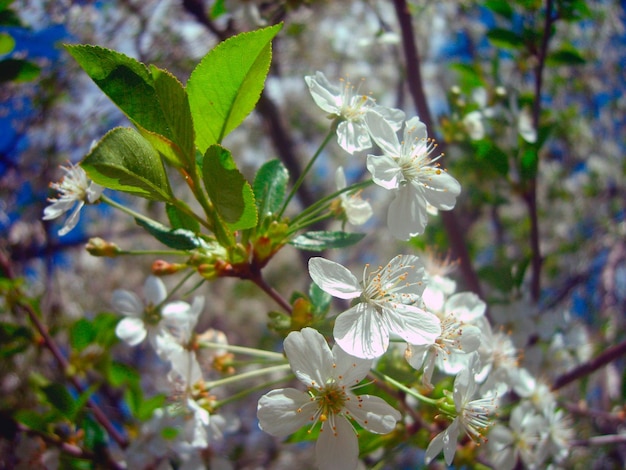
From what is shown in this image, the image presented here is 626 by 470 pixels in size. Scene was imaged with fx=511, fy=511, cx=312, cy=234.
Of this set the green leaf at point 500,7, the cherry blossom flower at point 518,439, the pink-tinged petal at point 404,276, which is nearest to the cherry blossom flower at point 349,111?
the pink-tinged petal at point 404,276

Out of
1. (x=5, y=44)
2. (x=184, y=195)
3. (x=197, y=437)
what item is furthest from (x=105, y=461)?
(x=184, y=195)

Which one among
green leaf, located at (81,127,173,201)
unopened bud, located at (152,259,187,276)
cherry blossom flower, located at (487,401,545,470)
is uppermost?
green leaf, located at (81,127,173,201)

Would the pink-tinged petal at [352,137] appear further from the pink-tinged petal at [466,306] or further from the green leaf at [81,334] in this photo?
the green leaf at [81,334]

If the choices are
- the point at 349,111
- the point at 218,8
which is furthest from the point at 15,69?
the point at 349,111

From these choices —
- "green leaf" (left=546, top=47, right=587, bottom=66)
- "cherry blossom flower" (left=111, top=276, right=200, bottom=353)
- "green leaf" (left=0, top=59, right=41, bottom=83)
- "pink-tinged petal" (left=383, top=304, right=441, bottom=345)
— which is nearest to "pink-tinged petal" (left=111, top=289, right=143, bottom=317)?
"cherry blossom flower" (left=111, top=276, right=200, bottom=353)

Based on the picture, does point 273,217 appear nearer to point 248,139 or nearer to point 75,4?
point 75,4

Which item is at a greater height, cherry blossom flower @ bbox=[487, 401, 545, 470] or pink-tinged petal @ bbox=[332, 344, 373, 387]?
pink-tinged petal @ bbox=[332, 344, 373, 387]

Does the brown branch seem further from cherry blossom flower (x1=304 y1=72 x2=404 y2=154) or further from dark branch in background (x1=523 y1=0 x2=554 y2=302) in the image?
cherry blossom flower (x1=304 y1=72 x2=404 y2=154)
